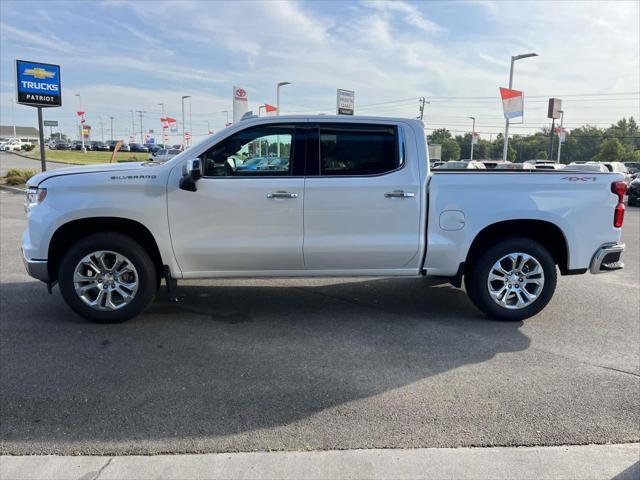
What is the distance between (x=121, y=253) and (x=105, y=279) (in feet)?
1.05

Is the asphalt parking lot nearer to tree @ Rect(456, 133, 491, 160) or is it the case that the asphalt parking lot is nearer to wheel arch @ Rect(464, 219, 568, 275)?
wheel arch @ Rect(464, 219, 568, 275)

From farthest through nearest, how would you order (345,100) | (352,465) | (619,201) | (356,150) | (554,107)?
(554,107), (345,100), (619,201), (356,150), (352,465)

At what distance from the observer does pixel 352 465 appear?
2822 mm

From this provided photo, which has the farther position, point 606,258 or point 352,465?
point 606,258

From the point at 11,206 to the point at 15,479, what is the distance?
47.2 ft

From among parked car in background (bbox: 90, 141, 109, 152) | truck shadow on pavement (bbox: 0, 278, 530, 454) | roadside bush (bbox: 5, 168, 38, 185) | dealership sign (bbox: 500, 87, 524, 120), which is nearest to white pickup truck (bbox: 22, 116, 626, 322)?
truck shadow on pavement (bbox: 0, 278, 530, 454)

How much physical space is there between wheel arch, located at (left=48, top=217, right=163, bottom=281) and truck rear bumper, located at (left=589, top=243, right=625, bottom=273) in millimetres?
4413

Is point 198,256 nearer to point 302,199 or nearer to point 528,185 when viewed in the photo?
point 302,199

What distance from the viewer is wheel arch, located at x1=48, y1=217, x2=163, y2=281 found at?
16.2ft

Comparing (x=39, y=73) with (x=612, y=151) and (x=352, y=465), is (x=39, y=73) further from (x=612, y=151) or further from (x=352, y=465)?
(x=612, y=151)

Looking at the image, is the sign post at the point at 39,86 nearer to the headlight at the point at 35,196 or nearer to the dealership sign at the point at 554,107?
the headlight at the point at 35,196

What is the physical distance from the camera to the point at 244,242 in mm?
4973

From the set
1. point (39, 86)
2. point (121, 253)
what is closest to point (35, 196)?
point (121, 253)

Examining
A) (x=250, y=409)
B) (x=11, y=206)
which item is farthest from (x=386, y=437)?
(x=11, y=206)
